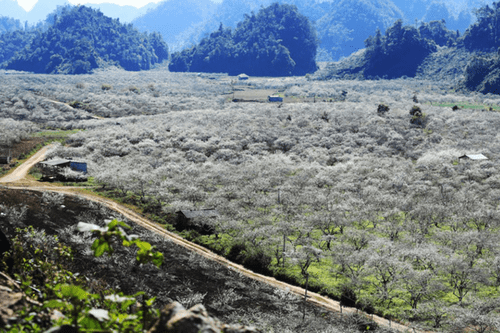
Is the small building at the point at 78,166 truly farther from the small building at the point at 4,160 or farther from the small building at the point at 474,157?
the small building at the point at 474,157

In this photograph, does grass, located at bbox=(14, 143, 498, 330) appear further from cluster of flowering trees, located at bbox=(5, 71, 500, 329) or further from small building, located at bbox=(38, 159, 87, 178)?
small building, located at bbox=(38, 159, 87, 178)

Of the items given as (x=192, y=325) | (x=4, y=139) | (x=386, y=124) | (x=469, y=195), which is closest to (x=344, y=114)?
(x=386, y=124)

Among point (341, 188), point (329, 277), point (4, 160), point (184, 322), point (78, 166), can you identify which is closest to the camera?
point (184, 322)

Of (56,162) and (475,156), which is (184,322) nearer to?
(56,162)

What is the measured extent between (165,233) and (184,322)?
148ft

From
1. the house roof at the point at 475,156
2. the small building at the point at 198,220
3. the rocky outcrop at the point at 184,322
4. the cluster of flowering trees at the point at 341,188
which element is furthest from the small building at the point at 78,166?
the house roof at the point at 475,156

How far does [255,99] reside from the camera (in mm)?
168875

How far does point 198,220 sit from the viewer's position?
163 feet

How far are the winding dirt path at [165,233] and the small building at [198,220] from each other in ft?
7.99

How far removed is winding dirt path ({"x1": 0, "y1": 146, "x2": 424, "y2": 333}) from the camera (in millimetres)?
34156

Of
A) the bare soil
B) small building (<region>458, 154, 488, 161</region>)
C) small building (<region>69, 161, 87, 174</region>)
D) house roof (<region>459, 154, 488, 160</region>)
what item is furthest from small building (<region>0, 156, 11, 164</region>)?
house roof (<region>459, 154, 488, 160</region>)

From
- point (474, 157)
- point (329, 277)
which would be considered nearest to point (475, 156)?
point (474, 157)

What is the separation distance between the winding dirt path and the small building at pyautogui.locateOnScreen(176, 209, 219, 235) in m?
2.43

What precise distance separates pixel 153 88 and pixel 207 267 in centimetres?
17526
